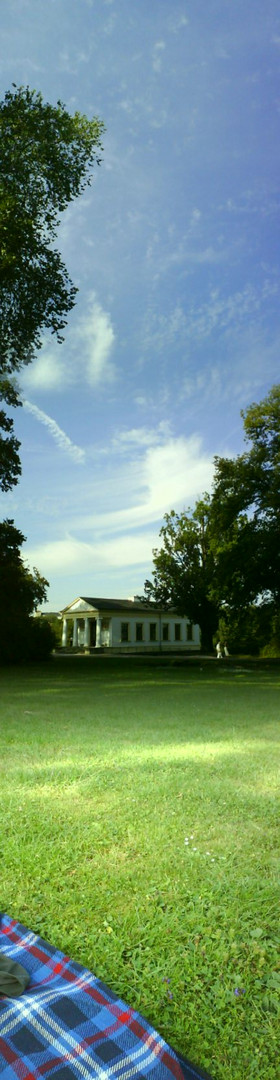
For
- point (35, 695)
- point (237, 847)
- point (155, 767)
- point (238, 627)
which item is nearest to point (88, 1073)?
point (237, 847)

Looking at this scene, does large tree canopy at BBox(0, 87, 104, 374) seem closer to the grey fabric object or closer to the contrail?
the contrail

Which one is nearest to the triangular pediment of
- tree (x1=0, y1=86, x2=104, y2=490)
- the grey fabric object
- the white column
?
the white column

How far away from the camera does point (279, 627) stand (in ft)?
84.4

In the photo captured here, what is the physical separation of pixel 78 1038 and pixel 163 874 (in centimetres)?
124

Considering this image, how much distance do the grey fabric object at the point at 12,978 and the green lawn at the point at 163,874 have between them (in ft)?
0.91

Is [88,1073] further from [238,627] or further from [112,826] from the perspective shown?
[238,627]

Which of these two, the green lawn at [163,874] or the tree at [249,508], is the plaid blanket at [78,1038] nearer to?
the green lawn at [163,874]

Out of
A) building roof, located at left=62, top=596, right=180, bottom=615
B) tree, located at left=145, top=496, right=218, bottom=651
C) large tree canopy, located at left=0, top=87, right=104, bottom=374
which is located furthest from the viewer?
building roof, located at left=62, top=596, right=180, bottom=615

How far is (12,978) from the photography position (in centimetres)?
190

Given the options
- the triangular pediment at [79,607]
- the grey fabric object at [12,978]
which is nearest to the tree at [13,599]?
the grey fabric object at [12,978]

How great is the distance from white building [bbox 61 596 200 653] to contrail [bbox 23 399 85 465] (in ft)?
86.0

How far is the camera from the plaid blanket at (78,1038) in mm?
1543

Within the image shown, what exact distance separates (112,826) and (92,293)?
1760cm

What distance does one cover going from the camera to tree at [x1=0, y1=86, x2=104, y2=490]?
14.0m
